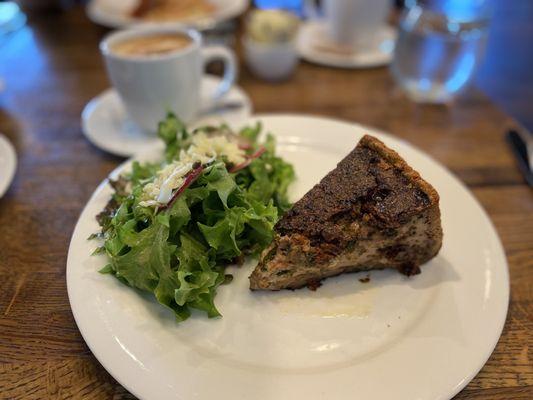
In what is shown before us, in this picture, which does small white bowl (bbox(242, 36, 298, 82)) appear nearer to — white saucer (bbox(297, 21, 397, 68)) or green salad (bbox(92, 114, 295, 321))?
white saucer (bbox(297, 21, 397, 68))

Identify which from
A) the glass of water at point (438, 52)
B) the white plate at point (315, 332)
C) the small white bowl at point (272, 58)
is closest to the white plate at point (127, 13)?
the small white bowl at point (272, 58)

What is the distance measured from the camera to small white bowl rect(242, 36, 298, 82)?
2.69 m

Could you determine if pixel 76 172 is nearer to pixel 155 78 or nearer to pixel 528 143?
pixel 155 78

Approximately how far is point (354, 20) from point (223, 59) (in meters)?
1.11

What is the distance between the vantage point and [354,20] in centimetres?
296

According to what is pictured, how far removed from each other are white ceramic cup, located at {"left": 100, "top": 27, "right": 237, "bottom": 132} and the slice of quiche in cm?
94

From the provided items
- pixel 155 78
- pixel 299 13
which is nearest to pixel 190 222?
pixel 155 78

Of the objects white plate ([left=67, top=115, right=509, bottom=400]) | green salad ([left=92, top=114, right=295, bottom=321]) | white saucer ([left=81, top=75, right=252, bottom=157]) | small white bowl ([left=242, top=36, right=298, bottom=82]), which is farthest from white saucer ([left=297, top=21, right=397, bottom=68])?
white plate ([left=67, top=115, right=509, bottom=400])

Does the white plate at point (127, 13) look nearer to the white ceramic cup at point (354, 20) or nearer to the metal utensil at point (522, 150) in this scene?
the white ceramic cup at point (354, 20)

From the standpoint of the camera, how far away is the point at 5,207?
74.2 inches

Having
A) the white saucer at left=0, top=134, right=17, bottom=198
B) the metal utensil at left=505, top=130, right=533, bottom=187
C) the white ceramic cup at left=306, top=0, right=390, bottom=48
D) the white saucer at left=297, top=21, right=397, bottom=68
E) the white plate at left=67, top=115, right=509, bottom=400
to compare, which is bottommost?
the metal utensil at left=505, top=130, right=533, bottom=187

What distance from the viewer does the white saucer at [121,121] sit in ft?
7.13

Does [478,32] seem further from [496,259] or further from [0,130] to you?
[0,130]

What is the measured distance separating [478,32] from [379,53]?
2.38ft
